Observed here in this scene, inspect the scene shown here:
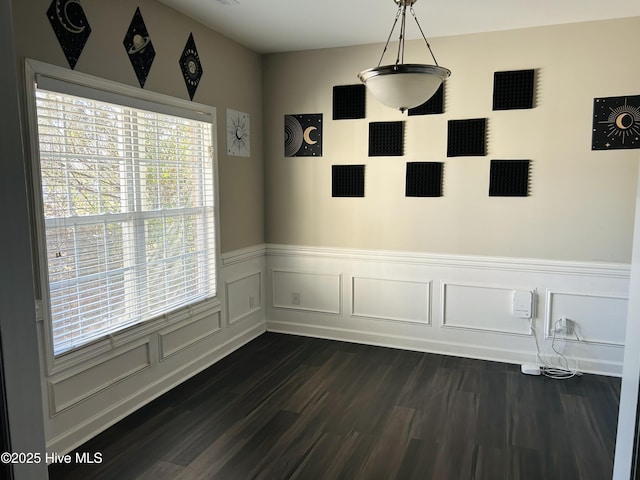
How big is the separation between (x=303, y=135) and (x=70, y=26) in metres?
2.15

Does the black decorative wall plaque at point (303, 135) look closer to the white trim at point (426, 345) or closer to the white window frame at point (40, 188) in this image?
the white window frame at point (40, 188)

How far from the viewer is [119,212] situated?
2.76m

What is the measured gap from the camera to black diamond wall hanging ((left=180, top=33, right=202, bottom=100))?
327 cm

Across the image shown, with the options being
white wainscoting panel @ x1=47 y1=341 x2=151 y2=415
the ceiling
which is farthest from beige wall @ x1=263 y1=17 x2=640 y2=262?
white wainscoting panel @ x1=47 y1=341 x2=151 y2=415

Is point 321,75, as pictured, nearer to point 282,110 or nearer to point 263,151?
point 282,110

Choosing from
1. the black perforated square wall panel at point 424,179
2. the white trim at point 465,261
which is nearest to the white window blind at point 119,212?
the white trim at point 465,261

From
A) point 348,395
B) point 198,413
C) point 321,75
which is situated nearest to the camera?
point 198,413

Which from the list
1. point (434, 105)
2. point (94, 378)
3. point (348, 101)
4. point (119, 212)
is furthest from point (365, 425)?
point (348, 101)

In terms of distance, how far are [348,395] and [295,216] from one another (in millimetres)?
1790

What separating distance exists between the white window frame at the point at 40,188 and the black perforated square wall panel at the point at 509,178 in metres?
2.29

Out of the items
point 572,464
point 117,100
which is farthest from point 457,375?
point 117,100

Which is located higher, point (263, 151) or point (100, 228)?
point (263, 151)

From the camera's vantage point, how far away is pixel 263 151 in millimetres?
4375

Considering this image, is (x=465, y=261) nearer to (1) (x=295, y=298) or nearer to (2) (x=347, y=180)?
(2) (x=347, y=180)
